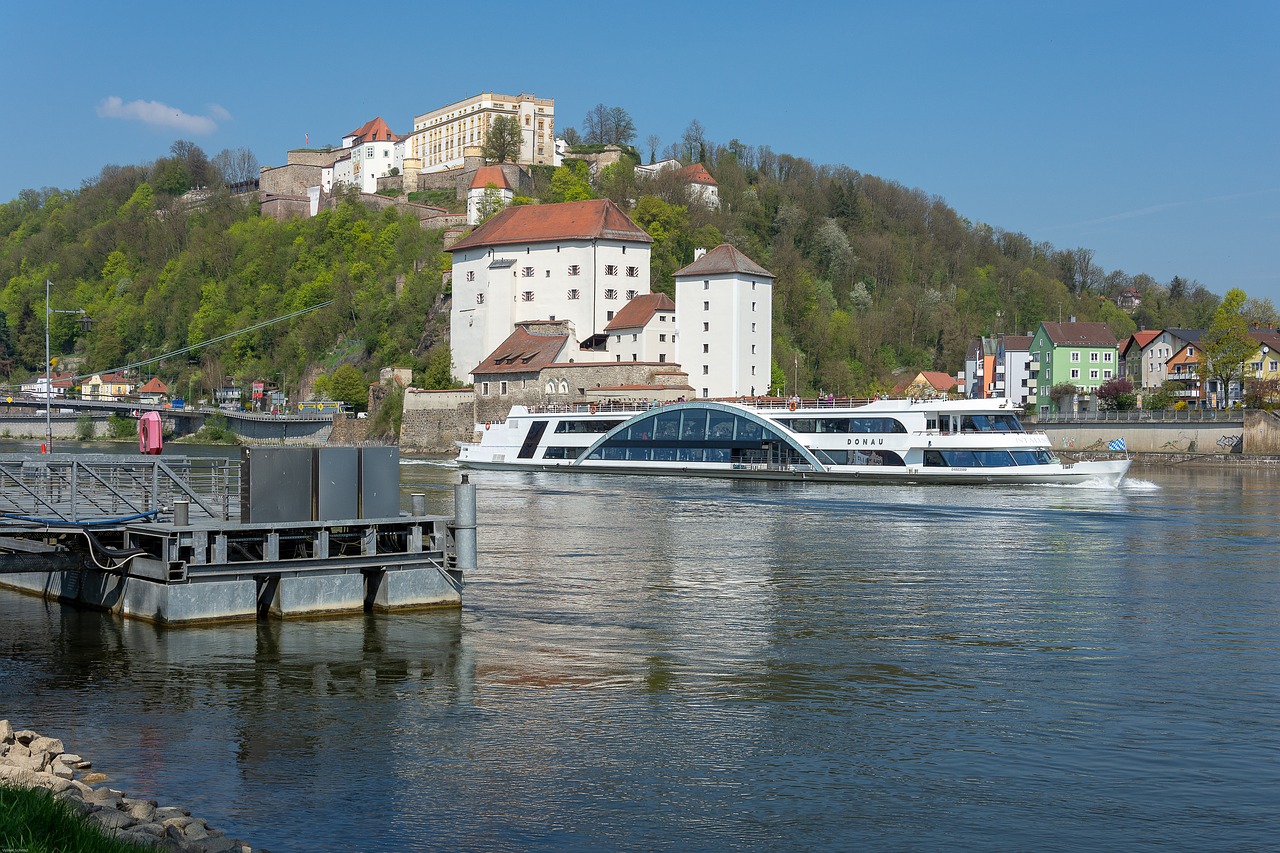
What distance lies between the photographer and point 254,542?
A: 54.3ft

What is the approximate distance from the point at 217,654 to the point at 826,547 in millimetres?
15278

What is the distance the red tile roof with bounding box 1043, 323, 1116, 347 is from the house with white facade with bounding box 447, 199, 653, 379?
33.5 m

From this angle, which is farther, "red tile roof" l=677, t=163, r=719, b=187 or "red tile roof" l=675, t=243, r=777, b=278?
"red tile roof" l=677, t=163, r=719, b=187

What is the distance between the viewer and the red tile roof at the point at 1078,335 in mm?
98625

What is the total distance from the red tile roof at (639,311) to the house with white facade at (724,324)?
6.15 feet

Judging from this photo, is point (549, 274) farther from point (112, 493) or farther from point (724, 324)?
point (112, 493)

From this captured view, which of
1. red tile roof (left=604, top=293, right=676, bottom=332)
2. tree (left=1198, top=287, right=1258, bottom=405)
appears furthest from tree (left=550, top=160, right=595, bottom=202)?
tree (left=1198, top=287, right=1258, bottom=405)

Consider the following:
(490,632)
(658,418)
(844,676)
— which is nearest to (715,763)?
(844,676)

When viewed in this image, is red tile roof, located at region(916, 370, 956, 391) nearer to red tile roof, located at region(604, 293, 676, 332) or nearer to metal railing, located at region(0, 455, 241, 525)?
red tile roof, located at region(604, 293, 676, 332)

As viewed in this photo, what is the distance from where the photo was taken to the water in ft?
32.0

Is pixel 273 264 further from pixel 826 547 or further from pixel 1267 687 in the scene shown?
pixel 1267 687

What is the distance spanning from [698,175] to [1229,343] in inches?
1846

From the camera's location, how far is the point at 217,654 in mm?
14812

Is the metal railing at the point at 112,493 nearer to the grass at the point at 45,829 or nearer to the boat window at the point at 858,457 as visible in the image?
the grass at the point at 45,829
